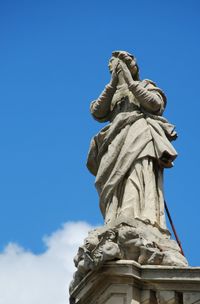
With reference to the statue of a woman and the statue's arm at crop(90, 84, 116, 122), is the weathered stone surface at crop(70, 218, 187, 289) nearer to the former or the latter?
the statue of a woman

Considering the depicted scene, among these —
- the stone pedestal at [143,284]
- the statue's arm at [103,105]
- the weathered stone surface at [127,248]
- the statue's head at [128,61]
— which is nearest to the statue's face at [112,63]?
the statue's head at [128,61]

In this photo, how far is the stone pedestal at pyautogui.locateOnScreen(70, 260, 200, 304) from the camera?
8.54 m

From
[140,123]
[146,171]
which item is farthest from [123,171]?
[140,123]

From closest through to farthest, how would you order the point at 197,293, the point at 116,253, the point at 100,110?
the point at 197,293 → the point at 116,253 → the point at 100,110

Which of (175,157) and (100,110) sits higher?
(100,110)

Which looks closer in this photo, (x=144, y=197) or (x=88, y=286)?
(x=88, y=286)

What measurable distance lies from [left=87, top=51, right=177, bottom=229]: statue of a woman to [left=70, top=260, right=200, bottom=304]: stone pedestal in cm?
119

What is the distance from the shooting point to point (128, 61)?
12695 millimetres

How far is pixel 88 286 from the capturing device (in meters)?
9.32

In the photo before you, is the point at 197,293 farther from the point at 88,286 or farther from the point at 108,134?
the point at 108,134

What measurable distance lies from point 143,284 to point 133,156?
2592 mm

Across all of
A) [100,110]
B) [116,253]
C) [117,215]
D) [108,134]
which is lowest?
[116,253]

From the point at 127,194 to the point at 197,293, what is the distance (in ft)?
7.99

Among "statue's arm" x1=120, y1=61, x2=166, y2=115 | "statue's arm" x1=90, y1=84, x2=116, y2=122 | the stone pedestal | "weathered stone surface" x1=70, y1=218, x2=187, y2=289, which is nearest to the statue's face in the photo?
"statue's arm" x1=90, y1=84, x2=116, y2=122
